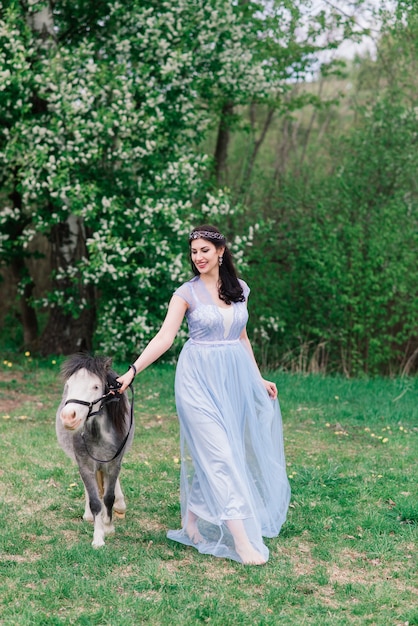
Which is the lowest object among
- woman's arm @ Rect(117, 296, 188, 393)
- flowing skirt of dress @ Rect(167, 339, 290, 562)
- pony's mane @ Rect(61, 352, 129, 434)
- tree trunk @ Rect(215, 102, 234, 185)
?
flowing skirt of dress @ Rect(167, 339, 290, 562)

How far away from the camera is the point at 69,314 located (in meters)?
13.4

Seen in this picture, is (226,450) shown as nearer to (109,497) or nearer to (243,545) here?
(243,545)

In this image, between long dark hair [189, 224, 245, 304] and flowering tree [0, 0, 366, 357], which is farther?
flowering tree [0, 0, 366, 357]

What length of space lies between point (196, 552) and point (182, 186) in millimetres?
7664

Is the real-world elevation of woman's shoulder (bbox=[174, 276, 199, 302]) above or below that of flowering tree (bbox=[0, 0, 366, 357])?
below

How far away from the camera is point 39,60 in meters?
11.7

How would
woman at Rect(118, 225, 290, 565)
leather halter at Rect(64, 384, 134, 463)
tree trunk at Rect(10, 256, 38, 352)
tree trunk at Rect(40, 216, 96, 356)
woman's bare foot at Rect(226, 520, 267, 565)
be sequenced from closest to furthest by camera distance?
leather halter at Rect(64, 384, 134, 463) → woman's bare foot at Rect(226, 520, 267, 565) → woman at Rect(118, 225, 290, 565) → tree trunk at Rect(40, 216, 96, 356) → tree trunk at Rect(10, 256, 38, 352)

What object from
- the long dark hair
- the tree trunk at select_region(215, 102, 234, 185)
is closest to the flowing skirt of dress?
the long dark hair

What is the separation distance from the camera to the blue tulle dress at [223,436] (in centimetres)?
508

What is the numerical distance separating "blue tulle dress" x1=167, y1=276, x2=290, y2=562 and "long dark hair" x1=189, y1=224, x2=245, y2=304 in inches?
3.2

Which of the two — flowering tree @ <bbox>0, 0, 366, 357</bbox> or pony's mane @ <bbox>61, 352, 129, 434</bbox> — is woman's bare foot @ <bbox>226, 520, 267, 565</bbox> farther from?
flowering tree @ <bbox>0, 0, 366, 357</bbox>

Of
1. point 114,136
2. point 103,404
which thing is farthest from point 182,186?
point 103,404

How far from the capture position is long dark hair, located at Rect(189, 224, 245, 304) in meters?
5.29

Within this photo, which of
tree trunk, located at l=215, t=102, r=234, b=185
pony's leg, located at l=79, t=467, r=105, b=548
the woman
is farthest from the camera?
tree trunk, located at l=215, t=102, r=234, b=185
